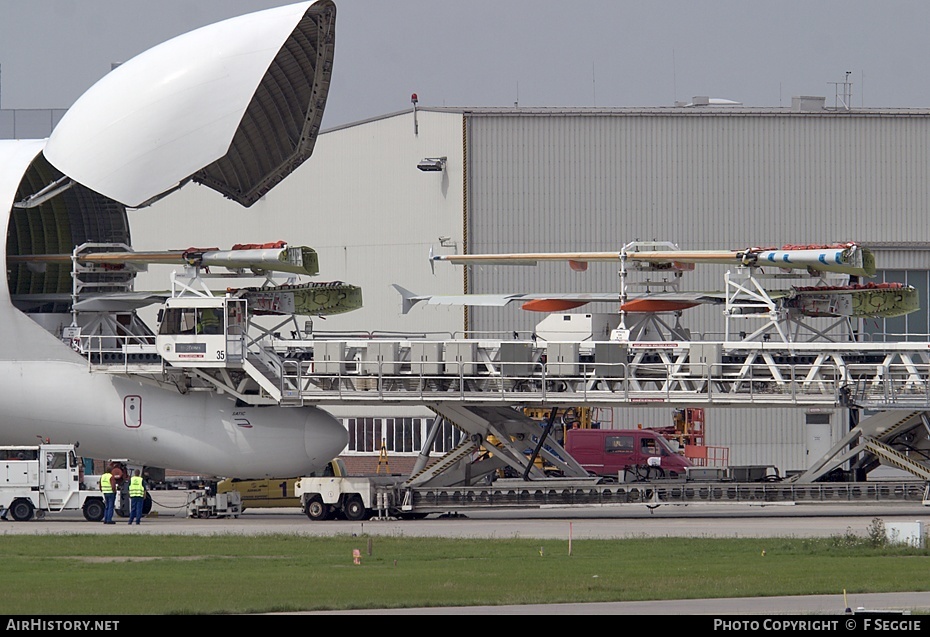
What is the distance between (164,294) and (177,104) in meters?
7.45

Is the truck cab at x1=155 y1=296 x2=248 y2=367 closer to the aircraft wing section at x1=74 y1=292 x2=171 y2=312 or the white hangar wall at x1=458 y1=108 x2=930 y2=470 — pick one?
the aircraft wing section at x1=74 y1=292 x2=171 y2=312

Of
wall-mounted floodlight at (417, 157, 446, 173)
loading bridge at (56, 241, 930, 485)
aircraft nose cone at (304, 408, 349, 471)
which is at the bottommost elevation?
aircraft nose cone at (304, 408, 349, 471)

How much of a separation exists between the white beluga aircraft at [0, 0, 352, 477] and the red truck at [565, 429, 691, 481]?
14.2 meters

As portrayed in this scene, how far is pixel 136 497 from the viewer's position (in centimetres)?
3869

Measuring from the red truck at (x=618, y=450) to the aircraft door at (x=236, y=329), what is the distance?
1668 centimetres

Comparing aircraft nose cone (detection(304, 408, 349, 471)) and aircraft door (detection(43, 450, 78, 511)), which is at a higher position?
aircraft nose cone (detection(304, 408, 349, 471))

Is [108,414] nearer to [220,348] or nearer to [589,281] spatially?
[220,348]

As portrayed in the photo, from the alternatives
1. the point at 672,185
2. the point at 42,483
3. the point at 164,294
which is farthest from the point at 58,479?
the point at 672,185

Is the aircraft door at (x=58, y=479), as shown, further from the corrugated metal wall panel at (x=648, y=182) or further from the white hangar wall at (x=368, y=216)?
the corrugated metal wall panel at (x=648, y=182)

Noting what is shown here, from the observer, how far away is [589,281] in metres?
65.4

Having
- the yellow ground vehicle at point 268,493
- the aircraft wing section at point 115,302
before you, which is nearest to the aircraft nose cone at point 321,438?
the yellow ground vehicle at point 268,493

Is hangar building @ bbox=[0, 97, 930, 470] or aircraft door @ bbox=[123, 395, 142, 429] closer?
aircraft door @ bbox=[123, 395, 142, 429]

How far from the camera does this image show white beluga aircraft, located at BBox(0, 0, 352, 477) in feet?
132

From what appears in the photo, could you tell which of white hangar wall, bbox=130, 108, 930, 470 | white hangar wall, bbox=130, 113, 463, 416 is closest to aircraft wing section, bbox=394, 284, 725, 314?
white hangar wall, bbox=130, 108, 930, 470
